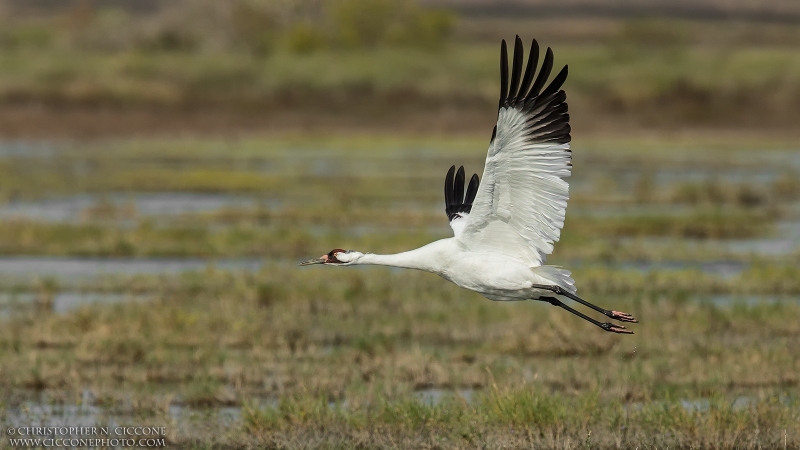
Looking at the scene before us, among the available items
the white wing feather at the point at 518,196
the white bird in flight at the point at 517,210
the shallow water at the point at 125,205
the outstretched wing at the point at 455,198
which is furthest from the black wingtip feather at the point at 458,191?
the shallow water at the point at 125,205

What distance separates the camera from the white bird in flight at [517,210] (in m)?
8.91

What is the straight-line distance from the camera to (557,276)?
31.1ft

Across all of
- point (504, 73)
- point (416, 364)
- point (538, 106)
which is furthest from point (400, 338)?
point (504, 73)

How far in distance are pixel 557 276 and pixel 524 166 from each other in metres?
0.91

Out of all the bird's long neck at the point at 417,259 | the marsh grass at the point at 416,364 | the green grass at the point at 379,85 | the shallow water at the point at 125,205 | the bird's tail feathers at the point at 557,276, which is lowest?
the shallow water at the point at 125,205

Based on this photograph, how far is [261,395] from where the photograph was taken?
10.6 meters

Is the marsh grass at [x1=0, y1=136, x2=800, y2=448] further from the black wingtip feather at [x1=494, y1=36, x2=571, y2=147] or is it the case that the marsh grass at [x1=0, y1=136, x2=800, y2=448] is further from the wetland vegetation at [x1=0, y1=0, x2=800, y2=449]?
the black wingtip feather at [x1=494, y1=36, x2=571, y2=147]

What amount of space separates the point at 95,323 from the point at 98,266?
494 centimetres

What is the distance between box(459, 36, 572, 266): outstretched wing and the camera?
8883 mm

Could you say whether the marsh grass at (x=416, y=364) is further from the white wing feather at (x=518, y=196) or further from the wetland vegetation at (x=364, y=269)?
the white wing feather at (x=518, y=196)

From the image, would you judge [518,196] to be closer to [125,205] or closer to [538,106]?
[538,106]

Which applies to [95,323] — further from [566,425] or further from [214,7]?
[214,7]

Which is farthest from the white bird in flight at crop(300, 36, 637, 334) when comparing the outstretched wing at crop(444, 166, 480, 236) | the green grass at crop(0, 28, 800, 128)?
the green grass at crop(0, 28, 800, 128)

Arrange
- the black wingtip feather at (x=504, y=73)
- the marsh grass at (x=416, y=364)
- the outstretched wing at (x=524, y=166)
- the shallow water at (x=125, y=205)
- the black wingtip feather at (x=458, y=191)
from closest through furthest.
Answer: the black wingtip feather at (x=504, y=73) < the outstretched wing at (x=524, y=166) < the marsh grass at (x=416, y=364) < the black wingtip feather at (x=458, y=191) < the shallow water at (x=125, y=205)
